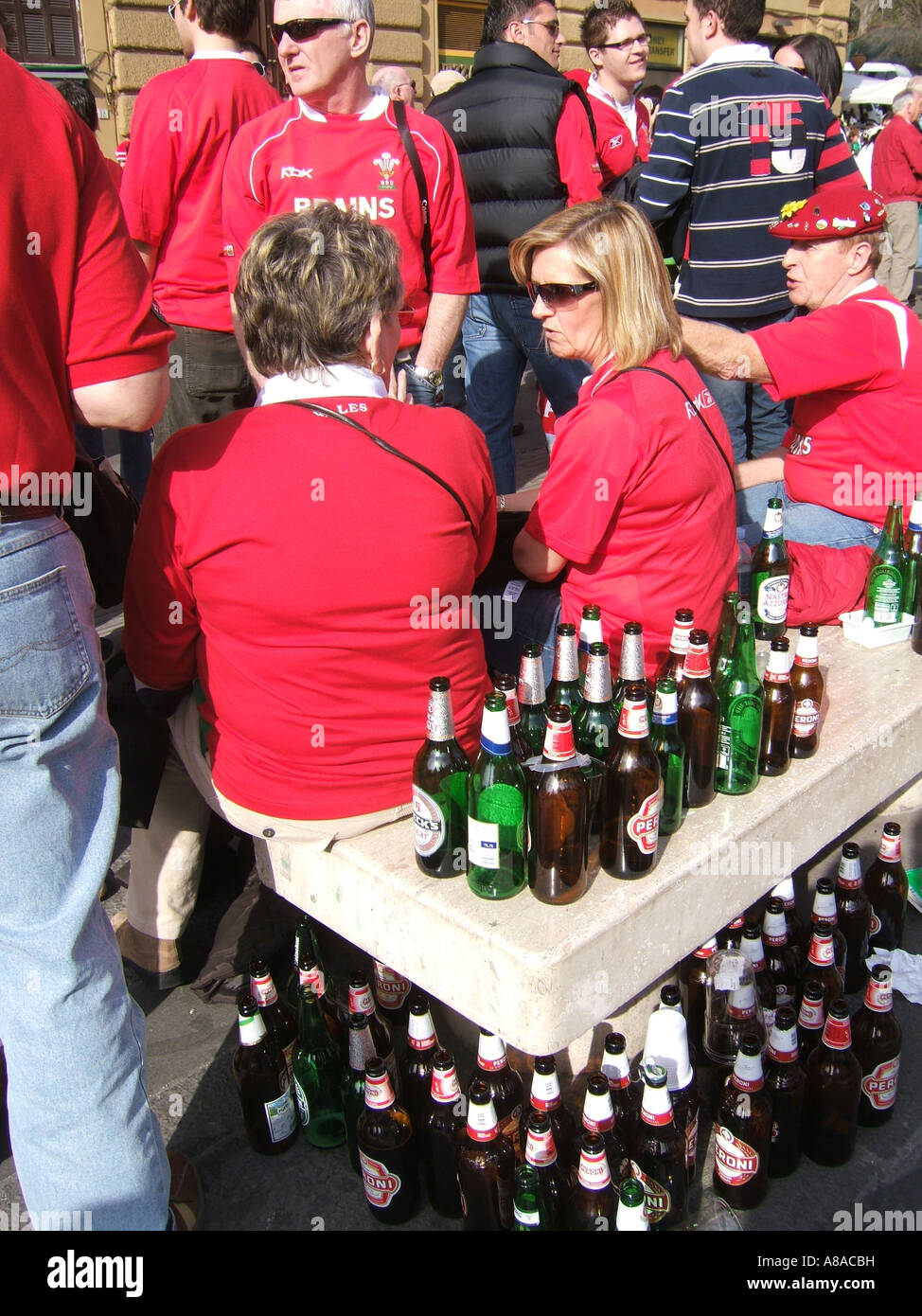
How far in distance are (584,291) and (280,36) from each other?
1.60 metres

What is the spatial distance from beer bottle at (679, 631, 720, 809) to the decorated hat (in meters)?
1.79

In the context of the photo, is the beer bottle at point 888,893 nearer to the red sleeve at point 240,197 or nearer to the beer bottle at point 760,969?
the beer bottle at point 760,969

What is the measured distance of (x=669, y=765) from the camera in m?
2.48

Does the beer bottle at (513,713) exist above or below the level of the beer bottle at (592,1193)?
above

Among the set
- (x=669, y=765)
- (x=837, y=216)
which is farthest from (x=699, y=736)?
(x=837, y=216)

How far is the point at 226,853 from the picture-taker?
11.1ft

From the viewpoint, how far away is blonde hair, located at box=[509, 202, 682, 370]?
2861mm

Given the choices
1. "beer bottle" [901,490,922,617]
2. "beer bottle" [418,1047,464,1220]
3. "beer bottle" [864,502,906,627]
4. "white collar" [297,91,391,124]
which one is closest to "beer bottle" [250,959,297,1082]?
"beer bottle" [418,1047,464,1220]

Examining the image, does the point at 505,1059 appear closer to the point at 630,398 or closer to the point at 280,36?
the point at 630,398

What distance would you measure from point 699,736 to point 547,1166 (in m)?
1.02

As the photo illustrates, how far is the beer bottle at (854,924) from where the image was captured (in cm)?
308

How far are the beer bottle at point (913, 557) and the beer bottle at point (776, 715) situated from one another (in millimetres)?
958

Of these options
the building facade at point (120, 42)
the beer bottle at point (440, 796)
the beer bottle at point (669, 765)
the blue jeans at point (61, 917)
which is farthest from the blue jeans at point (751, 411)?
the building facade at point (120, 42)
